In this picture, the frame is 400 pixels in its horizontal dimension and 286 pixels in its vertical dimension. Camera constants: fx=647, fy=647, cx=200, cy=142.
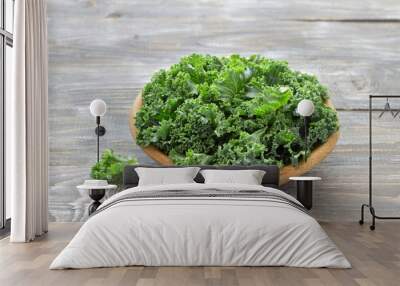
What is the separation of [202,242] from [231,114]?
3.00 m

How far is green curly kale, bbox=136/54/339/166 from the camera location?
741 cm

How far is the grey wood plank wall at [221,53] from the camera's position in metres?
8.02

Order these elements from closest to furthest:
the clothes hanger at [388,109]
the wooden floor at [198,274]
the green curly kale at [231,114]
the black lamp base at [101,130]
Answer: the wooden floor at [198,274] < the green curly kale at [231,114] < the clothes hanger at [388,109] < the black lamp base at [101,130]

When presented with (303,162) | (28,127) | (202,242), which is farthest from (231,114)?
(202,242)

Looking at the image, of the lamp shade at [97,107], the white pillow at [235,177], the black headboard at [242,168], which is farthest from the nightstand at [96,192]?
the white pillow at [235,177]

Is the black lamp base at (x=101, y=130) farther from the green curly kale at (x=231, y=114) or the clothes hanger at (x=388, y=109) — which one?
the clothes hanger at (x=388, y=109)

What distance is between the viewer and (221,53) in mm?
8086

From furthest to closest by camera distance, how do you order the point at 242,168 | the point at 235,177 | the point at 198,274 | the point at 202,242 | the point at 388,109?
the point at 388,109
the point at 242,168
the point at 235,177
the point at 202,242
the point at 198,274

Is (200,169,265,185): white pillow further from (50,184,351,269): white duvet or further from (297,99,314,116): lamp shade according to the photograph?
(50,184,351,269): white duvet

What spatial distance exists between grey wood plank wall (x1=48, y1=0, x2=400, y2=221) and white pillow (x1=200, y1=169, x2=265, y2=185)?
1.35 meters

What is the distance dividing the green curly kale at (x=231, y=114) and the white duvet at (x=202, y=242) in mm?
2526

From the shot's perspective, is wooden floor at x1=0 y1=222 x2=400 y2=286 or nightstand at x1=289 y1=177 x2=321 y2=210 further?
nightstand at x1=289 y1=177 x2=321 y2=210

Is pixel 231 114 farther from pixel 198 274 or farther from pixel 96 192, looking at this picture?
pixel 198 274

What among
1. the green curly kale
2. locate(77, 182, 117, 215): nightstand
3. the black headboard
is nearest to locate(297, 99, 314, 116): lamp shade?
the green curly kale
